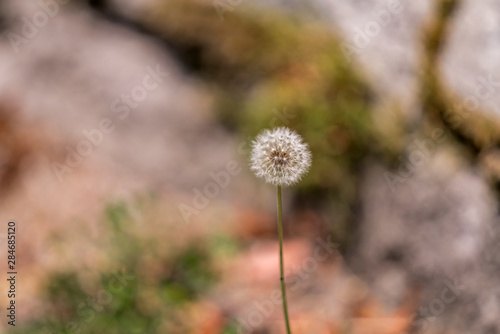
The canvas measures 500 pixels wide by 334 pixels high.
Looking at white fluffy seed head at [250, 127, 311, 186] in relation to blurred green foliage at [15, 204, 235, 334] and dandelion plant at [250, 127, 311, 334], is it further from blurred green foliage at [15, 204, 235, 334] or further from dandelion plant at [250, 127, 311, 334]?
blurred green foliage at [15, 204, 235, 334]

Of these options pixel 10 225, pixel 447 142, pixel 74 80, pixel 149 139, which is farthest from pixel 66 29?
pixel 447 142

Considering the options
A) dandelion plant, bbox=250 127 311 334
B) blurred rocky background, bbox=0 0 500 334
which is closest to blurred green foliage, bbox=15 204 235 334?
blurred rocky background, bbox=0 0 500 334

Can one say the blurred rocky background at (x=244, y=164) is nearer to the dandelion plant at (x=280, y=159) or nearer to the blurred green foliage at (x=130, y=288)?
the blurred green foliage at (x=130, y=288)

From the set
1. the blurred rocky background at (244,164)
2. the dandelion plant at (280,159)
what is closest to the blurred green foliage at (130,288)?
the blurred rocky background at (244,164)

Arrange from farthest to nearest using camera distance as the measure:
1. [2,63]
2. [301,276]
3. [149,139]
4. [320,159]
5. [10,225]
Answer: [2,63], [149,139], [10,225], [320,159], [301,276]

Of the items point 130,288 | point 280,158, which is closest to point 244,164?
point 130,288

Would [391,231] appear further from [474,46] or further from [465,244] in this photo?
[474,46]

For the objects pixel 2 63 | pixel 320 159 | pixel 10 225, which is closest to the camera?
pixel 320 159

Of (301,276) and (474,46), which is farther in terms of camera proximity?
(301,276)
